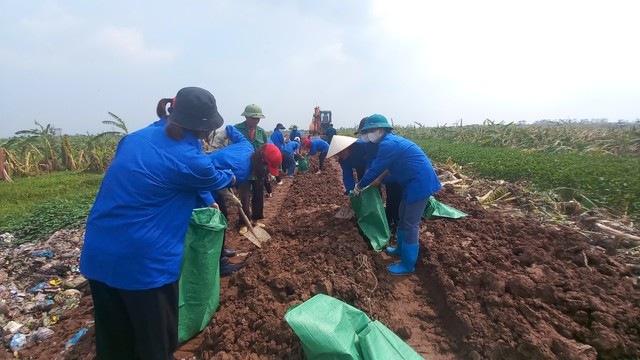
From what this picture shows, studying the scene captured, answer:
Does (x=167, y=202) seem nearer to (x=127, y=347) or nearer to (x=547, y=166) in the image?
(x=127, y=347)

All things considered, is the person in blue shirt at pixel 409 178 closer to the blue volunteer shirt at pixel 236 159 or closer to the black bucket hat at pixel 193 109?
the blue volunteer shirt at pixel 236 159

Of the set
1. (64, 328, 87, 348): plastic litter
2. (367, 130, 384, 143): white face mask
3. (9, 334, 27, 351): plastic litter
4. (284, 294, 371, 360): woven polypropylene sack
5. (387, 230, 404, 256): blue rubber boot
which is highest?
(367, 130, 384, 143): white face mask

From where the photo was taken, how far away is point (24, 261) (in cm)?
424

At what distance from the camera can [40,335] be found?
9.45 ft

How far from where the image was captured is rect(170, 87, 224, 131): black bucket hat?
1972mm

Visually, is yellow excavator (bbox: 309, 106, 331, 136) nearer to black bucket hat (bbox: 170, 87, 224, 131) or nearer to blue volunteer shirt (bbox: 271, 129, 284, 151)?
blue volunteer shirt (bbox: 271, 129, 284, 151)

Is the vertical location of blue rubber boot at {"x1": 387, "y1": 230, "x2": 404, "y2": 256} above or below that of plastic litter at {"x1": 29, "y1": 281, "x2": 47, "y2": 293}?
above

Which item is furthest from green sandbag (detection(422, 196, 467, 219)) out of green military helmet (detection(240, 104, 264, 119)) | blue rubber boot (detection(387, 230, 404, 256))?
green military helmet (detection(240, 104, 264, 119))

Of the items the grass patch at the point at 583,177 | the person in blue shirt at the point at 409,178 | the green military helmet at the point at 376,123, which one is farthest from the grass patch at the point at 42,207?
the grass patch at the point at 583,177

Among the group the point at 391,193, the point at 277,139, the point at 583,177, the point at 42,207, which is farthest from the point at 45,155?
the point at 583,177

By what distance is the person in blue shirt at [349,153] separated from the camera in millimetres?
4422

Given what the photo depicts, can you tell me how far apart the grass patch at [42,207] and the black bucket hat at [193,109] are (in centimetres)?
488

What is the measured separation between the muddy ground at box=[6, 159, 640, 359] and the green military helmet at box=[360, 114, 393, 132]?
1339 millimetres

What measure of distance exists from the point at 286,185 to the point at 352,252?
6190mm
